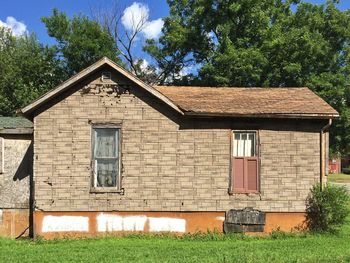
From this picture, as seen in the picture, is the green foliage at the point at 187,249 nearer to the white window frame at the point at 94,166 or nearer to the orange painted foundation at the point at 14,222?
the orange painted foundation at the point at 14,222

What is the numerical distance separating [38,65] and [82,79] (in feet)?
71.6

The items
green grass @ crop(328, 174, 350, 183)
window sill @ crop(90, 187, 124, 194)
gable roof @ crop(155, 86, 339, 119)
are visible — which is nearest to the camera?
window sill @ crop(90, 187, 124, 194)

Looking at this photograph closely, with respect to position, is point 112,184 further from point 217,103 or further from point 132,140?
point 217,103

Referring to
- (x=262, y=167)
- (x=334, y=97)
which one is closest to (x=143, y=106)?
(x=262, y=167)

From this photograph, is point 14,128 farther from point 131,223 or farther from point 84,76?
point 131,223

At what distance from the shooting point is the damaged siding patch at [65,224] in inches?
522

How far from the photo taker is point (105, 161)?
532 inches

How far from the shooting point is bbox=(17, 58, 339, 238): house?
43.8 ft

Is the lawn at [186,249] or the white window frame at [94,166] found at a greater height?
the white window frame at [94,166]

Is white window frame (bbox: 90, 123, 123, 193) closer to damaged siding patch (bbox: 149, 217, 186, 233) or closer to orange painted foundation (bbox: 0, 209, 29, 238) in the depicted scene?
damaged siding patch (bbox: 149, 217, 186, 233)

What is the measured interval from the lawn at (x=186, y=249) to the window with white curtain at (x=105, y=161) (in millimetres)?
1588

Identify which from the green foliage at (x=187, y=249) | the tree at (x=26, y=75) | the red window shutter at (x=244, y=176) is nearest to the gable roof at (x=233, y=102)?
the red window shutter at (x=244, y=176)

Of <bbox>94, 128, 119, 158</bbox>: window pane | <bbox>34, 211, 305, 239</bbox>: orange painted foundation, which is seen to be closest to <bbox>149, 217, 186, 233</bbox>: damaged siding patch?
<bbox>34, 211, 305, 239</bbox>: orange painted foundation

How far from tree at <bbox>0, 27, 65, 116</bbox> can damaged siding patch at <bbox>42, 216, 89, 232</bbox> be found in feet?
62.6
